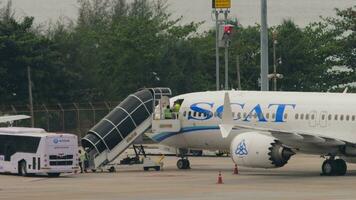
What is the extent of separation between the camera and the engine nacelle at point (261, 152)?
1828 inches

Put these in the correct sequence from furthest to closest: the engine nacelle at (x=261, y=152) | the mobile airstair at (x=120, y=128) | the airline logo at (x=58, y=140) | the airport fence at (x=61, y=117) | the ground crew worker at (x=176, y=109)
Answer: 1. the airport fence at (x=61, y=117)
2. the ground crew worker at (x=176, y=109)
3. the mobile airstair at (x=120, y=128)
4. the airline logo at (x=58, y=140)
5. the engine nacelle at (x=261, y=152)

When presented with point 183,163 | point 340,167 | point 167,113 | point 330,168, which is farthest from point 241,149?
point 183,163

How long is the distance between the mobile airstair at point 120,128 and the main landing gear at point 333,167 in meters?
10.1

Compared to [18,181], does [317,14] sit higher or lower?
higher

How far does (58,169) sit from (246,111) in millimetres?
9114

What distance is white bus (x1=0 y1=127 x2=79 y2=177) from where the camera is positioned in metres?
49.8

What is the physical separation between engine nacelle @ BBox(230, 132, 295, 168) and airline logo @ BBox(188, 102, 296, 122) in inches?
107

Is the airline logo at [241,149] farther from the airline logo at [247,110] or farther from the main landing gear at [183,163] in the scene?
the main landing gear at [183,163]

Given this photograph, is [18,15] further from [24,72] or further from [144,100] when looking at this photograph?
[144,100]

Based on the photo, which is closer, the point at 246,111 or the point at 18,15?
the point at 246,111

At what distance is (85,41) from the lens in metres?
97.2

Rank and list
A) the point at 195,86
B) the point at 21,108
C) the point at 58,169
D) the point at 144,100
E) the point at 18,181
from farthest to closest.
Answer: the point at 195,86, the point at 21,108, the point at 144,100, the point at 58,169, the point at 18,181

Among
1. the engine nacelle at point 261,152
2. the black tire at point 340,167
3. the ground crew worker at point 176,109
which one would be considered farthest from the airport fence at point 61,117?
the black tire at point 340,167

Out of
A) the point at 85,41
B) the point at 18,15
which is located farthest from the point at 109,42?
the point at 18,15
